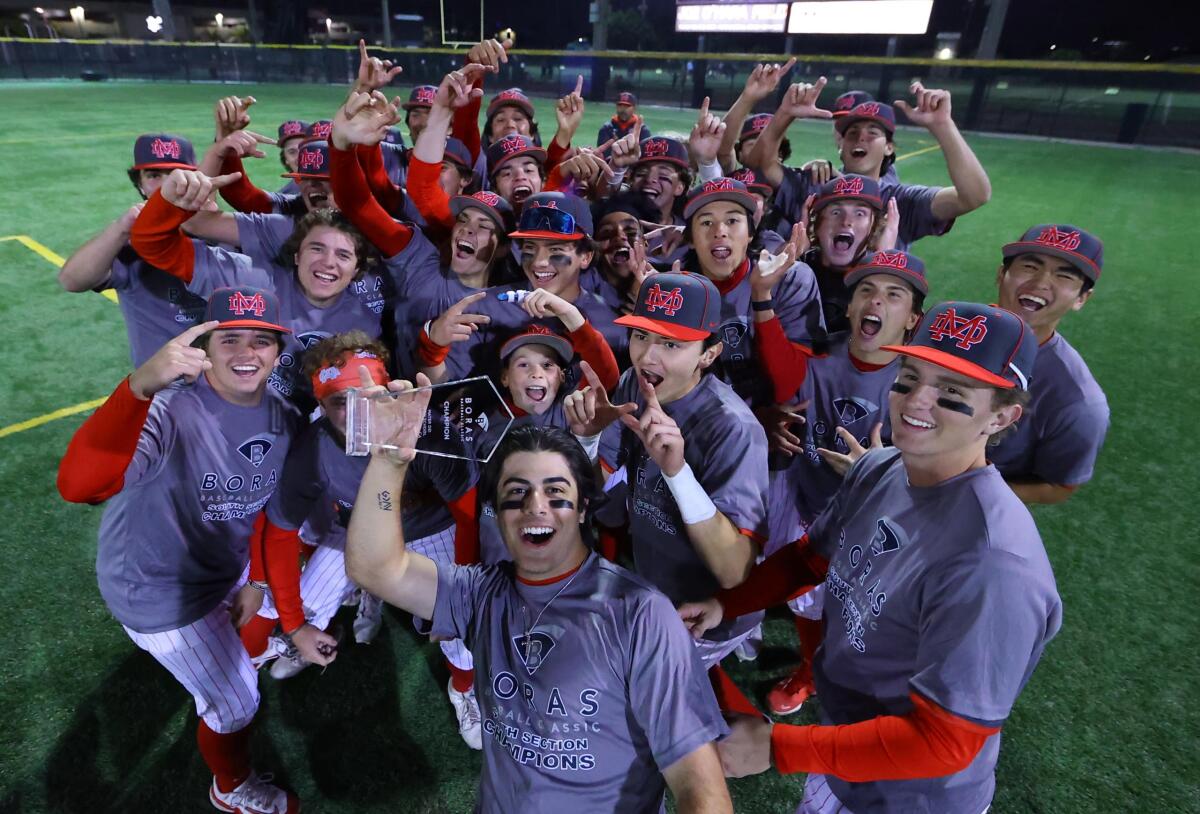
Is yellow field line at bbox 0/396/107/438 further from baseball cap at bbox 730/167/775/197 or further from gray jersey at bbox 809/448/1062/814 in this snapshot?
gray jersey at bbox 809/448/1062/814

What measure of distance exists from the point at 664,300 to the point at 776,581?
48.3 inches

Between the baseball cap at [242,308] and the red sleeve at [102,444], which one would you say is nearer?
the red sleeve at [102,444]

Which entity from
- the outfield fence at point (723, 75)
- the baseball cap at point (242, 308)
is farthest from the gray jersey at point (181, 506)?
the outfield fence at point (723, 75)

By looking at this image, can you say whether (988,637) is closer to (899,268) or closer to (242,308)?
(899,268)

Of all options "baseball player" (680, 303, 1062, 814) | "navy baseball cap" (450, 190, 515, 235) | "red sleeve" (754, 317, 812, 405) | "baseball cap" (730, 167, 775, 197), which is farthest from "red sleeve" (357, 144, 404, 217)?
"baseball player" (680, 303, 1062, 814)

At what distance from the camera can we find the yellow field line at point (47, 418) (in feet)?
18.0

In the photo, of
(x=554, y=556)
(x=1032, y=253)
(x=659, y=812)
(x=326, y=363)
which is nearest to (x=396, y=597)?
(x=554, y=556)

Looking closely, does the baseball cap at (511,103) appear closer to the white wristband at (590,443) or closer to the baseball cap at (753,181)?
the baseball cap at (753,181)

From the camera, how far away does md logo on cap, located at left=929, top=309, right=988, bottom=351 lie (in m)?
2.00

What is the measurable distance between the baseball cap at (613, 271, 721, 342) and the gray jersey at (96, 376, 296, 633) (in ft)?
5.76

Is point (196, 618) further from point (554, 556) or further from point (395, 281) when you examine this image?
point (395, 281)

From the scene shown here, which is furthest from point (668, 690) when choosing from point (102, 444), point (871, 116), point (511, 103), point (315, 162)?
point (511, 103)

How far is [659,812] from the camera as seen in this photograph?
2248mm

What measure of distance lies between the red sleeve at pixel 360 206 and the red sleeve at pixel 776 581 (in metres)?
3.11
